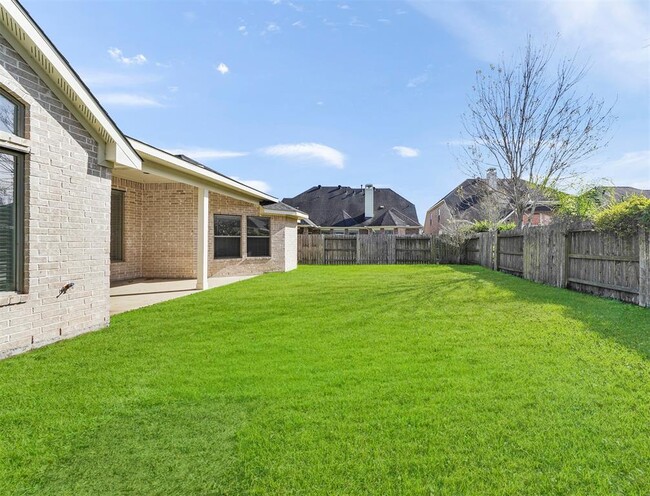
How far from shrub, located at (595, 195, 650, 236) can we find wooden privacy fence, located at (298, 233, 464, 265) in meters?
13.2

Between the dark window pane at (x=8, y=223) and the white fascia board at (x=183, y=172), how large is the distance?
286cm

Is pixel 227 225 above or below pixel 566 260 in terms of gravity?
above

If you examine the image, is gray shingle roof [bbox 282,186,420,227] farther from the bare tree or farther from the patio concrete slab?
the patio concrete slab

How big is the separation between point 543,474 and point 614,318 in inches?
207

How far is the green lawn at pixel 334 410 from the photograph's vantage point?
85.7 inches

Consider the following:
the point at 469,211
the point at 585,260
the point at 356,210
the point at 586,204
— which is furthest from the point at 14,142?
the point at 469,211

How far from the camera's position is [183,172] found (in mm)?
9469

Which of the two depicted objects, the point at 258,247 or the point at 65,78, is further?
the point at 258,247

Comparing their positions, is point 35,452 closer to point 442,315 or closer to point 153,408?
point 153,408

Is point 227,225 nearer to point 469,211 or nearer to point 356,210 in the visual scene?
point 356,210

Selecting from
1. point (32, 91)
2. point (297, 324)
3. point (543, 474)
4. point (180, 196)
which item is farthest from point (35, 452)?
point (180, 196)

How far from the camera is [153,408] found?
306cm

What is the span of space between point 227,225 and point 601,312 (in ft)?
36.5

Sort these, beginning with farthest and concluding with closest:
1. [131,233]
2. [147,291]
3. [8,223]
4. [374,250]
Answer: [374,250] < [131,233] < [147,291] < [8,223]
